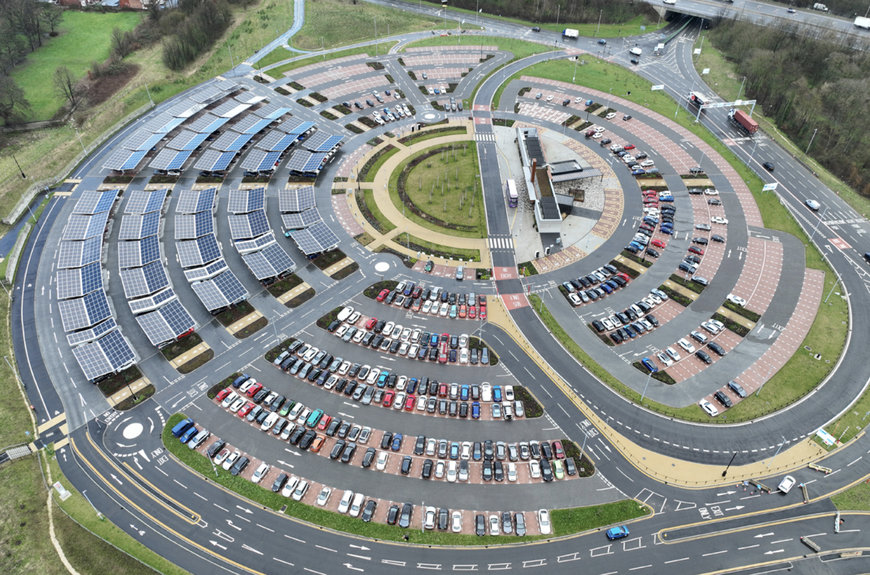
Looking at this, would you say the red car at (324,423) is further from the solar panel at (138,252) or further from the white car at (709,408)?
the white car at (709,408)

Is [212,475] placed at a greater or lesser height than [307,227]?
lesser

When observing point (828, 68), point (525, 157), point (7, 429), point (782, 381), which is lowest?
point (7, 429)

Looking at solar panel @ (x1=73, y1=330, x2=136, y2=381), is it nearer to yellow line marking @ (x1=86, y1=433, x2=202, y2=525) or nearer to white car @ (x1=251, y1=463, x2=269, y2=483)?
yellow line marking @ (x1=86, y1=433, x2=202, y2=525)

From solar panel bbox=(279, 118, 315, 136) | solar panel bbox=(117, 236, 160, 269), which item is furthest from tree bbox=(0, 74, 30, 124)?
solar panel bbox=(117, 236, 160, 269)

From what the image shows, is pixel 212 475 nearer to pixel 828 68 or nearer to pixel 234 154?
pixel 234 154

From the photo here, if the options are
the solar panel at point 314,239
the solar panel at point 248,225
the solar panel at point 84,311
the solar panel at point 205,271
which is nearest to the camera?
the solar panel at point 84,311

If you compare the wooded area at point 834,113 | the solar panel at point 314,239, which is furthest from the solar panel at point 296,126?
the wooded area at point 834,113

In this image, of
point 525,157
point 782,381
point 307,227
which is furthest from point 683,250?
point 307,227
